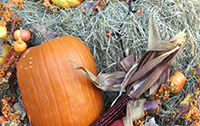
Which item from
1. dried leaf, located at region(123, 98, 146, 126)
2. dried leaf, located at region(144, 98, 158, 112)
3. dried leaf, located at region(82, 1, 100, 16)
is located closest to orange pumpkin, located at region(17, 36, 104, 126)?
dried leaf, located at region(123, 98, 146, 126)

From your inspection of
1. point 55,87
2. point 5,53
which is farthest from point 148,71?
point 5,53

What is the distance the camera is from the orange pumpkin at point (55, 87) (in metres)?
1.14

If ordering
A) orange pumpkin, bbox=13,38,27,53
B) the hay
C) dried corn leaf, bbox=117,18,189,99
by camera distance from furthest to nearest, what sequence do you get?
1. the hay
2. orange pumpkin, bbox=13,38,27,53
3. dried corn leaf, bbox=117,18,189,99

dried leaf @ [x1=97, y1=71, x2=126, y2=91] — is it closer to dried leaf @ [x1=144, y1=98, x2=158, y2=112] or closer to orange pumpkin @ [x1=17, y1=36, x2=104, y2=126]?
orange pumpkin @ [x1=17, y1=36, x2=104, y2=126]

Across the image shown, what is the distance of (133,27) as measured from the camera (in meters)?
1.41

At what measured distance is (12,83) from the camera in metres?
1.49

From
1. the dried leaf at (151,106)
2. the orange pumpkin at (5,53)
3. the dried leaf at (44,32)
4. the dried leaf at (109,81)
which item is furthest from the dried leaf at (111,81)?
the orange pumpkin at (5,53)

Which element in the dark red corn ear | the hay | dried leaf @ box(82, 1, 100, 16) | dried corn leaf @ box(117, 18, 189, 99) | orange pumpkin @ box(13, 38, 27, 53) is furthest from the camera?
dried leaf @ box(82, 1, 100, 16)

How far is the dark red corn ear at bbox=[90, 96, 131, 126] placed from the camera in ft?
3.93

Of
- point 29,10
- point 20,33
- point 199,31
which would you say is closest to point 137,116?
point 199,31

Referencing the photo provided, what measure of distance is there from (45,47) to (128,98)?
634mm

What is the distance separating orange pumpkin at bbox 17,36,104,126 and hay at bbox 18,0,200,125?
1.01 feet

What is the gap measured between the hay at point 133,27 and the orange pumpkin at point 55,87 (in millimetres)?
306

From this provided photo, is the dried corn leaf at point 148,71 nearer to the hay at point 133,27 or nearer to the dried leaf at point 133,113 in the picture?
the dried leaf at point 133,113
